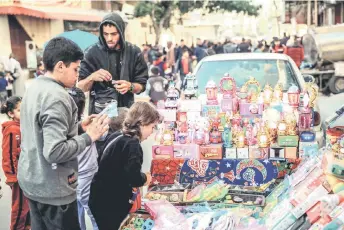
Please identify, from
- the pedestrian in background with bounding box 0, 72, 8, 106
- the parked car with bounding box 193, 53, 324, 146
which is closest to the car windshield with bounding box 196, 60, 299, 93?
the parked car with bounding box 193, 53, 324, 146

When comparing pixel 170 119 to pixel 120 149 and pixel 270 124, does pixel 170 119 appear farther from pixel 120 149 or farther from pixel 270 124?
pixel 120 149

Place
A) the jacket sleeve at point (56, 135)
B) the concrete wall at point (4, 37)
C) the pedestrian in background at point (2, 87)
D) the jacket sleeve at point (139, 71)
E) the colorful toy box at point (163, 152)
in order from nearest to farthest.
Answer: the jacket sleeve at point (56, 135), the colorful toy box at point (163, 152), the jacket sleeve at point (139, 71), the pedestrian in background at point (2, 87), the concrete wall at point (4, 37)

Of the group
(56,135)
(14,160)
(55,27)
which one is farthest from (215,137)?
(55,27)

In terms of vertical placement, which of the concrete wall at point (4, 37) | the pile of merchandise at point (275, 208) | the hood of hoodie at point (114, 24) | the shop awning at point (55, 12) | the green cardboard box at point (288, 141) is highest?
the shop awning at point (55, 12)

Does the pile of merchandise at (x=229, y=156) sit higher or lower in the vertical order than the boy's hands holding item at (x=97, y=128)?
lower

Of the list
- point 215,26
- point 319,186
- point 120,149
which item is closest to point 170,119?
point 120,149

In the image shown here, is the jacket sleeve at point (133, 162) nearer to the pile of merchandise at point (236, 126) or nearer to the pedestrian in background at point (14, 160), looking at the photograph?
the pile of merchandise at point (236, 126)

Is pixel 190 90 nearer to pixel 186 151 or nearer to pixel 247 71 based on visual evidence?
pixel 186 151

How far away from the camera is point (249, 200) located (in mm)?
3852

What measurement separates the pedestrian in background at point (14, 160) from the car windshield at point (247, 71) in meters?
2.34

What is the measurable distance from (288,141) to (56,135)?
2.31 meters

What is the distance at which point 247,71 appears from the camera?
5.95 m

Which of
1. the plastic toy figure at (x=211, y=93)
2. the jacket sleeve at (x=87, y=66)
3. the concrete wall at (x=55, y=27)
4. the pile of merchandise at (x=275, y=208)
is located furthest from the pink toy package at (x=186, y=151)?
the concrete wall at (x=55, y=27)

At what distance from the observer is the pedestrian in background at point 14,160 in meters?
4.06
